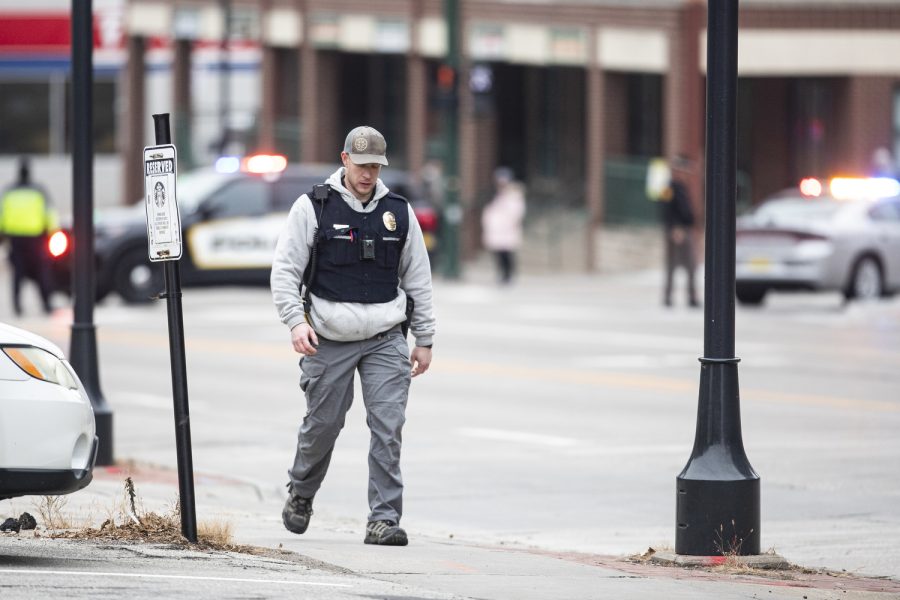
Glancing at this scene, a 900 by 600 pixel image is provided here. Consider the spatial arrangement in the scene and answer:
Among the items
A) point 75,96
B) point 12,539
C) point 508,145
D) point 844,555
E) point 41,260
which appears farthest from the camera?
point 508,145

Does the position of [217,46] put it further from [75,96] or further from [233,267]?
[75,96]

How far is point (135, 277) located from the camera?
25.8 meters

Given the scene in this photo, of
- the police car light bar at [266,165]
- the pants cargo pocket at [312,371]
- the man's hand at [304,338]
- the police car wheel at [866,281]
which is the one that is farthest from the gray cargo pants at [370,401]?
the police car light bar at [266,165]

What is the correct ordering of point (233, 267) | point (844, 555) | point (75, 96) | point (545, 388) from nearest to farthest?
point (844, 555) < point (75, 96) < point (545, 388) < point (233, 267)

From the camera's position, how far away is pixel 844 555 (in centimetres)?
927

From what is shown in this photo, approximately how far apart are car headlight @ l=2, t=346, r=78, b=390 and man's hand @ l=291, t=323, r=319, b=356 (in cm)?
108

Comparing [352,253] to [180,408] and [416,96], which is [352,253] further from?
[416,96]

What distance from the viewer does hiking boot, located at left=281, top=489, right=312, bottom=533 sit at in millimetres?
8898

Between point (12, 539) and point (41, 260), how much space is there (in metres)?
16.6

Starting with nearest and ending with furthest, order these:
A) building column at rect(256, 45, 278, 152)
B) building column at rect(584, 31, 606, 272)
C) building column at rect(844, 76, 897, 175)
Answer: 1. building column at rect(844, 76, 897, 175)
2. building column at rect(584, 31, 606, 272)
3. building column at rect(256, 45, 278, 152)

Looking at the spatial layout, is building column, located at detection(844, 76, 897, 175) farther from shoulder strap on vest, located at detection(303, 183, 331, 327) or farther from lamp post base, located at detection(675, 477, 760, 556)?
shoulder strap on vest, located at detection(303, 183, 331, 327)

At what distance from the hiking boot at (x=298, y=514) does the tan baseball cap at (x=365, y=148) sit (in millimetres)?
1592

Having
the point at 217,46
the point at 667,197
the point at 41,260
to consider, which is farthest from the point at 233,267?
the point at 217,46

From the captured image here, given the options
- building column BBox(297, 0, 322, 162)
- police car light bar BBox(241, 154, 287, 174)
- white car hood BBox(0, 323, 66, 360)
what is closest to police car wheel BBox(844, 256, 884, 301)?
police car light bar BBox(241, 154, 287, 174)
